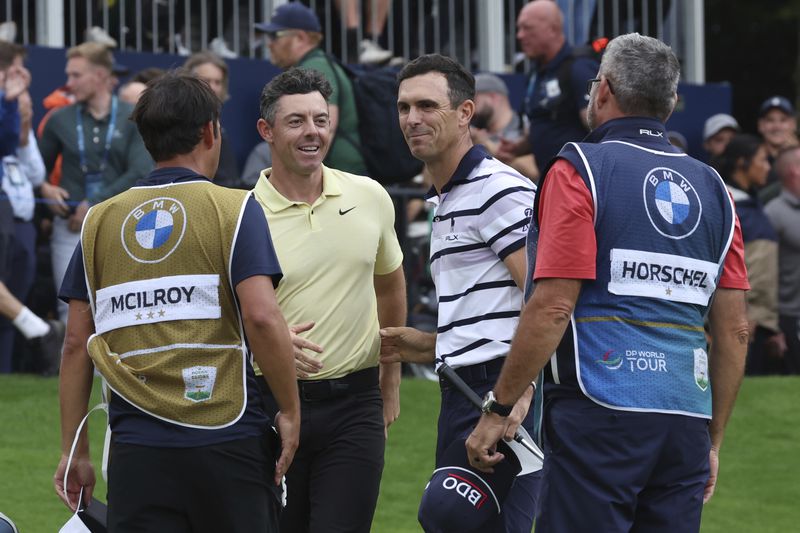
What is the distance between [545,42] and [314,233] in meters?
5.15

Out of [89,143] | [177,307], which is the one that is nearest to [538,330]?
[177,307]

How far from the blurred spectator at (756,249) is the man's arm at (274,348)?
8.32 metres

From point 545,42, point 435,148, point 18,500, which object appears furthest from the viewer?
point 545,42

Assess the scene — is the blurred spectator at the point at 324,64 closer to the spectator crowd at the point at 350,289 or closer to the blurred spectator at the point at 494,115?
the blurred spectator at the point at 494,115

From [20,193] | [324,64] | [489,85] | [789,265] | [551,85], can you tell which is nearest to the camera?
[324,64]

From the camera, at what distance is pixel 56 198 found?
35.3ft

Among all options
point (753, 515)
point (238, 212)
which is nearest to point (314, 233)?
point (238, 212)

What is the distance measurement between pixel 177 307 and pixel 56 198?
6.58 meters

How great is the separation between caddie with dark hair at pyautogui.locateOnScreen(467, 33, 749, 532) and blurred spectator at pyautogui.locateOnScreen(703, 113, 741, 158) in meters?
10.5

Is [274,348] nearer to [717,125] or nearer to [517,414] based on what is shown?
[517,414]

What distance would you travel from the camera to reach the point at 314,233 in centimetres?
571

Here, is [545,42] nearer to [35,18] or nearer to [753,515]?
[753,515]

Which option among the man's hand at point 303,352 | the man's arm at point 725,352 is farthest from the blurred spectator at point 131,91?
the man's arm at point 725,352

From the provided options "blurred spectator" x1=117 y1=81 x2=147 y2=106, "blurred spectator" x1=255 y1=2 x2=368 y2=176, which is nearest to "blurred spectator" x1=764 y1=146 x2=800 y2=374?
"blurred spectator" x1=255 y1=2 x2=368 y2=176
